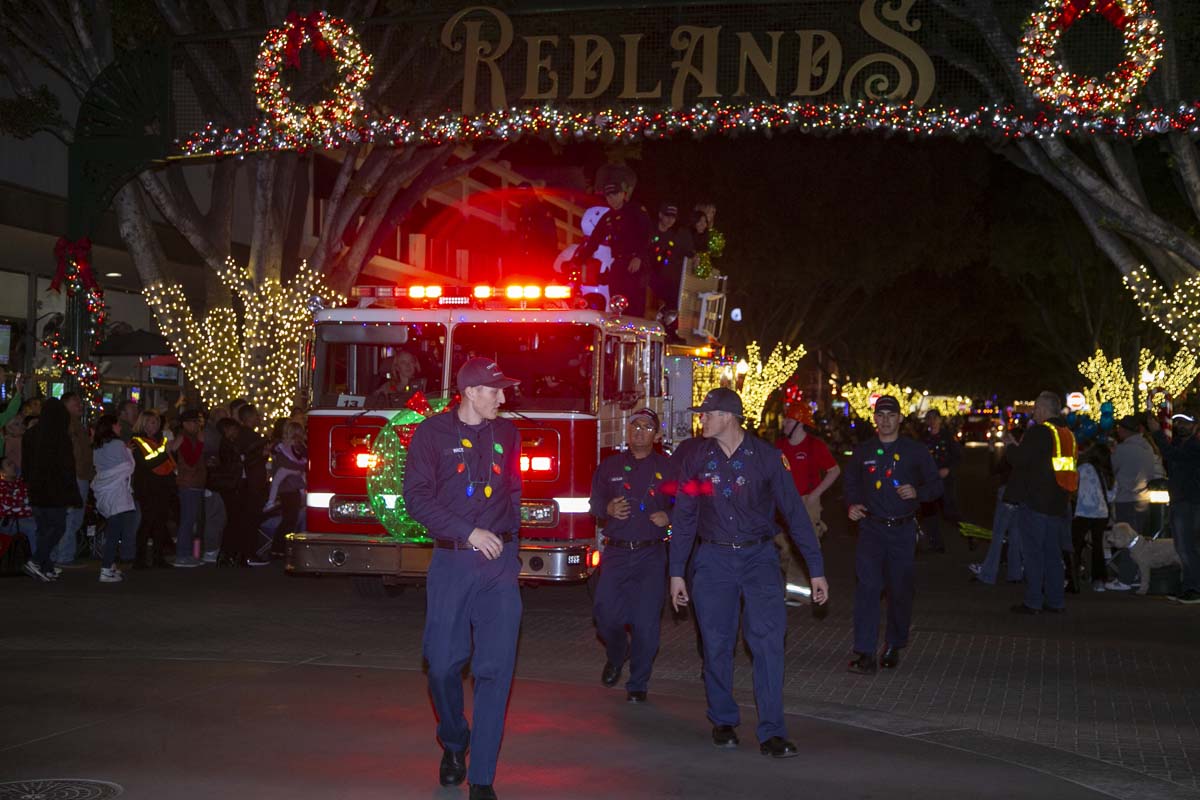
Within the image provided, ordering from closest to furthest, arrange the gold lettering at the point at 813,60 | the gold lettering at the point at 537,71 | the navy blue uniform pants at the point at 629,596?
the navy blue uniform pants at the point at 629,596
the gold lettering at the point at 813,60
the gold lettering at the point at 537,71

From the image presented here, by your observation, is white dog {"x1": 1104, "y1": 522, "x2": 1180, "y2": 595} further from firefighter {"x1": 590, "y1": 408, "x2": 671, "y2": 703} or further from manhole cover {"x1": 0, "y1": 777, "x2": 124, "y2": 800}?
manhole cover {"x1": 0, "y1": 777, "x2": 124, "y2": 800}

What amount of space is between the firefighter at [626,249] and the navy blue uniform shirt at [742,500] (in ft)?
22.4

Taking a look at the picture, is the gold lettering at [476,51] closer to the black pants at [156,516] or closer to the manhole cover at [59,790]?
the black pants at [156,516]

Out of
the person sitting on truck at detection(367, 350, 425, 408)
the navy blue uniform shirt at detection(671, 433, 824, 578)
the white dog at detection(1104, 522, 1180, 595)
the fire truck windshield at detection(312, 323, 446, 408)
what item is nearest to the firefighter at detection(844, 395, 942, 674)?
the navy blue uniform shirt at detection(671, 433, 824, 578)

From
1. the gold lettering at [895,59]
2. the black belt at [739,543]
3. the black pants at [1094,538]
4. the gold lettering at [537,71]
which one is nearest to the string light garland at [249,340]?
the gold lettering at [537,71]

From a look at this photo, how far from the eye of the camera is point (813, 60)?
16.4 metres

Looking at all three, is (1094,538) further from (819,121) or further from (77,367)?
(77,367)

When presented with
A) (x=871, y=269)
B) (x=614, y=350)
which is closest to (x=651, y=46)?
(x=614, y=350)

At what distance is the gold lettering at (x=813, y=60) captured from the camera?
53.5 ft

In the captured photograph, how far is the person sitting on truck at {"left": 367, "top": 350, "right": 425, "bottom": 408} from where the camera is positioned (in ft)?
46.4

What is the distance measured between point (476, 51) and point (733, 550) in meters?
10.2

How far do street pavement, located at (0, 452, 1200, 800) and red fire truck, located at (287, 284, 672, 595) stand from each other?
0.67 meters

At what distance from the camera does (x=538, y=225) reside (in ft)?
53.5

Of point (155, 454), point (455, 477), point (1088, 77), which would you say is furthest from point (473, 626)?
point (1088, 77)
